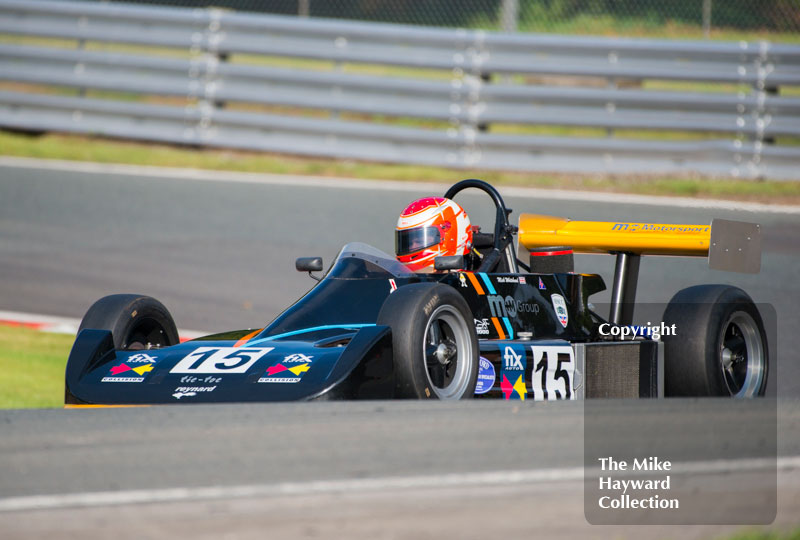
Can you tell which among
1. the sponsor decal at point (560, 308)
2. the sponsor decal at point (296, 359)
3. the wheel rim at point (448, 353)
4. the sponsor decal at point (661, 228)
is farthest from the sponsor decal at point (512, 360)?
the sponsor decal at point (661, 228)

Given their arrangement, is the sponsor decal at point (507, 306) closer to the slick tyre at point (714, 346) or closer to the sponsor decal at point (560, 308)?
the sponsor decal at point (560, 308)

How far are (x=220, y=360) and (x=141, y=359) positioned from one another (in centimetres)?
38

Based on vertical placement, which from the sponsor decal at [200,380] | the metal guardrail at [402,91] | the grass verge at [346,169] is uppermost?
the metal guardrail at [402,91]

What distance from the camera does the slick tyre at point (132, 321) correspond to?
208 inches

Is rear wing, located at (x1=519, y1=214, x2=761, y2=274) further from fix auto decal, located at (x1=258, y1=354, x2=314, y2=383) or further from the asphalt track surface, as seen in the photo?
fix auto decal, located at (x1=258, y1=354, x2=314, y2=383)

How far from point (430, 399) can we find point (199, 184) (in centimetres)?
845

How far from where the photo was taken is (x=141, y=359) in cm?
495

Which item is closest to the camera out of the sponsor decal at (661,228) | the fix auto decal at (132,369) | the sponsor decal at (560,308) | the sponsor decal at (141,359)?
the fix auto decal at (132,369)

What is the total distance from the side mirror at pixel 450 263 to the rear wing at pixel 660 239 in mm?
1137

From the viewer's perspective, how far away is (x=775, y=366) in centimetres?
680

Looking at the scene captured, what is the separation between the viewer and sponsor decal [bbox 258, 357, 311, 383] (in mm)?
4602

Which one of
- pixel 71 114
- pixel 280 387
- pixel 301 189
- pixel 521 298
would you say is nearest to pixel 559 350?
pixel 521 298

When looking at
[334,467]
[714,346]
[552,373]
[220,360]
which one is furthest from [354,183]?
[334,467]

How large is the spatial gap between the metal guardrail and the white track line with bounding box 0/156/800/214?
2.04 feet
